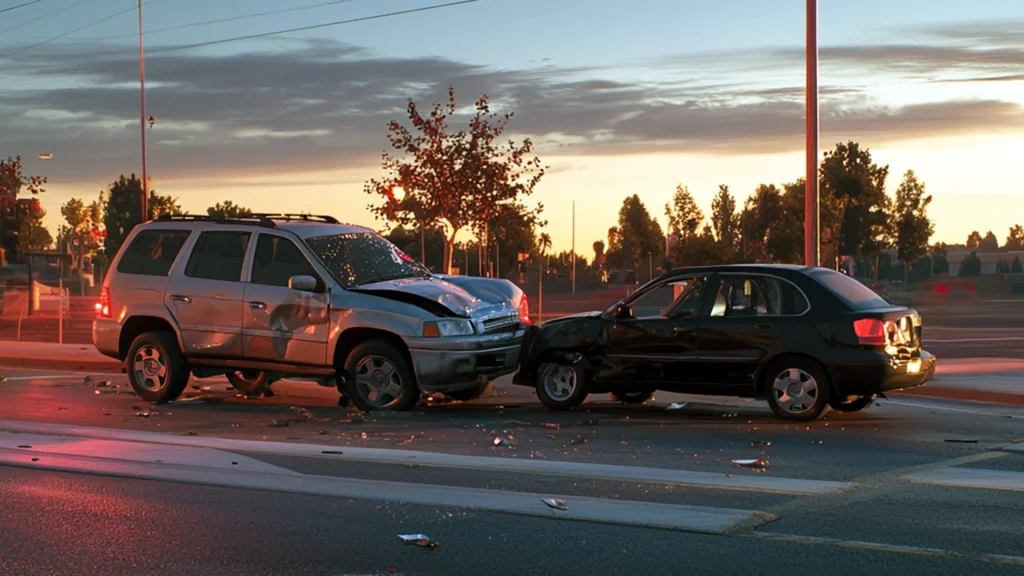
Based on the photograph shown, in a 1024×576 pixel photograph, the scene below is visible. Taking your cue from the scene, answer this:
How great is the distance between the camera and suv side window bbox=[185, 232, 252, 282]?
14680 millimetres

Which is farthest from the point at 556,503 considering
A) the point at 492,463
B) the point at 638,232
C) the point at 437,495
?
the point at 638,232

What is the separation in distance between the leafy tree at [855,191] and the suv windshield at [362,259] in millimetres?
78634

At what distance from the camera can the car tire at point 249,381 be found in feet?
52.8

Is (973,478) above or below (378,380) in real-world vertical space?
below

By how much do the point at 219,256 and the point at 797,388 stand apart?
6.79 meters

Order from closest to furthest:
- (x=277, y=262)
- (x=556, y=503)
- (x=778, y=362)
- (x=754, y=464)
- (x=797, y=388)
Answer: (x=556, y=503)
(x=754, y=464)
(x=797, y=388)
(x=778, y=362)
(x=277, y=262)

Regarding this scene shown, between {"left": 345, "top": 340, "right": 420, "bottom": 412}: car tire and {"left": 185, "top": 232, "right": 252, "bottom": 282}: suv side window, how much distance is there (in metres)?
1.88

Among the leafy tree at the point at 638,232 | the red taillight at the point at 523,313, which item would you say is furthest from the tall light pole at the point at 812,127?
the leafy tree at the point at 638,232

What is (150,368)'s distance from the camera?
15039mm

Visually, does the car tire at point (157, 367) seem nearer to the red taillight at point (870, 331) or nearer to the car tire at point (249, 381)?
the car tire at point (249, 381)

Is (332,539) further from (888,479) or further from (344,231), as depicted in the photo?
(344,231)

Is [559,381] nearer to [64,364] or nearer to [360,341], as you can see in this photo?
[360,341]

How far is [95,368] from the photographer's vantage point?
20.5m

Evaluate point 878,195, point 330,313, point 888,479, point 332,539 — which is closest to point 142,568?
point 332,539
